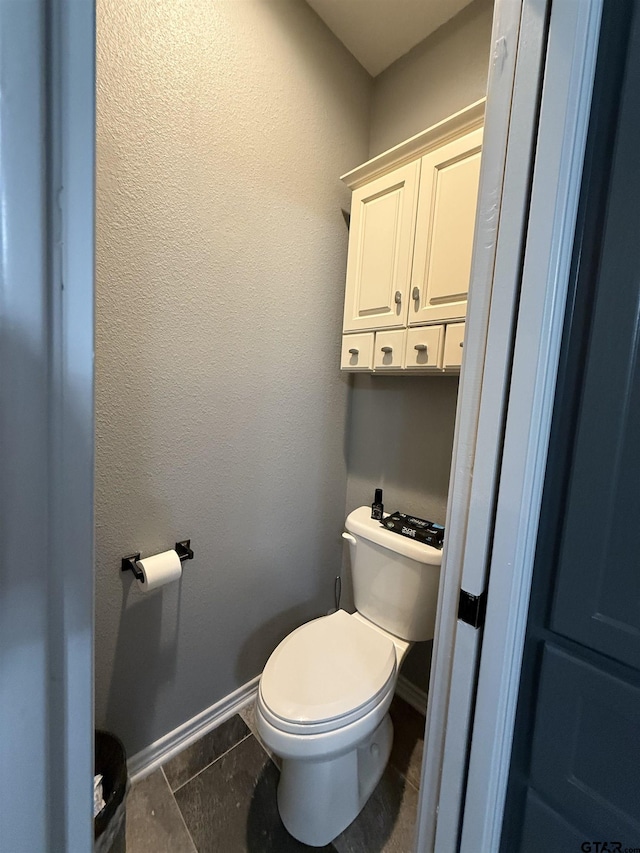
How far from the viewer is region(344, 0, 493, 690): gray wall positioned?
1.24 meters

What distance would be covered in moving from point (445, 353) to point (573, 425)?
0.64 m

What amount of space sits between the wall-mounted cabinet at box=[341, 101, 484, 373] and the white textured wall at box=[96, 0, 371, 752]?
0.16m

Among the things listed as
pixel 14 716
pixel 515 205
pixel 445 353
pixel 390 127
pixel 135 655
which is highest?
pixel 390 127

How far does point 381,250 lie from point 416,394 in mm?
555

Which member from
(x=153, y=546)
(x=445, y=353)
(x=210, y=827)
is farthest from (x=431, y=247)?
(x=210, y=827)

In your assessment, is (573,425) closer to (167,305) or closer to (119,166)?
(167,305)

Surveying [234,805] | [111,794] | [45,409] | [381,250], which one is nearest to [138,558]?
[111,794]

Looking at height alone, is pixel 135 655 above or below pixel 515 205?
below

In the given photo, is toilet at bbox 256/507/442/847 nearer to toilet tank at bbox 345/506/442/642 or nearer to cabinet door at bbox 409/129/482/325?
toilet tank at bbox 345/506/442/642

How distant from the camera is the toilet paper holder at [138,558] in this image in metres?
1.03

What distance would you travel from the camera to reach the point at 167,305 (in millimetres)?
1052

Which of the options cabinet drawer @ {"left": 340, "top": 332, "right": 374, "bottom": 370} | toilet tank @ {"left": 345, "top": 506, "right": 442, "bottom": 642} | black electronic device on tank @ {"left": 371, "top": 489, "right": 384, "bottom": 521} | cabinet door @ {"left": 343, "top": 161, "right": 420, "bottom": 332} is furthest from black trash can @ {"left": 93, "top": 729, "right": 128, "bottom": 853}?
cabinet door @ {"left": 343, "top": 161, "right": 420, "bottom": 332}

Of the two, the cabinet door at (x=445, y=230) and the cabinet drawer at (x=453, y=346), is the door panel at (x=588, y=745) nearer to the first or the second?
the cabinet drawer at (x=453, y=346)

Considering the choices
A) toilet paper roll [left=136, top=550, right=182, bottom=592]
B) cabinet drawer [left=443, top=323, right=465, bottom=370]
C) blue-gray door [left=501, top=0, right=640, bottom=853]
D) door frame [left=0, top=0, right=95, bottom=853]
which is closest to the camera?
door frame [left=0, top=0, right=95, bottom=853]
